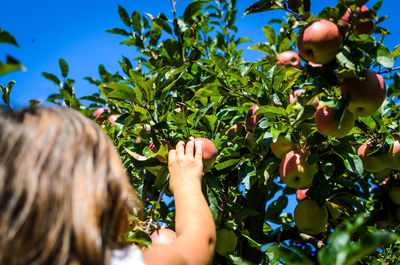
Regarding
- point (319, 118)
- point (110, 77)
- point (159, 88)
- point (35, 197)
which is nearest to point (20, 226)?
point (35, 197)

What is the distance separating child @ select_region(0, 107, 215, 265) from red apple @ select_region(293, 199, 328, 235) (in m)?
1.03

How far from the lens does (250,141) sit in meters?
1.97

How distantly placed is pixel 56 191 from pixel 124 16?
2.16 meters

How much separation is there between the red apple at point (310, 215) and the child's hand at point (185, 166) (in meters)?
0.78

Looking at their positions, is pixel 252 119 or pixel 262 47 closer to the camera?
pixel 252 119

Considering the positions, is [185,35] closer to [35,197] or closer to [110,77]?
[110,77]

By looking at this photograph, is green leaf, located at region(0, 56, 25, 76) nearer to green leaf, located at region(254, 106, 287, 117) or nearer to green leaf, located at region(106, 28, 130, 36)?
green leaf, located at region(254, 106, 287, 117)

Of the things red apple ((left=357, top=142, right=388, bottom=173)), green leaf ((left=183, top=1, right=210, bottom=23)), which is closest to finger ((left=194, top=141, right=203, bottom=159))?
red apple ((left=357, top=142, right=388, bottom=173))

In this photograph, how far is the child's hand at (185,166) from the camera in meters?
1.33

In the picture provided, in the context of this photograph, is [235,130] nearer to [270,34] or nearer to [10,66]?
[270,34]

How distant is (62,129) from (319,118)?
1.03 m

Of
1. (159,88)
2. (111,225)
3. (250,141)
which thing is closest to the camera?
(111,225)

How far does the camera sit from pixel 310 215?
1995 mm

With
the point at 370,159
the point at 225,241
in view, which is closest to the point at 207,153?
the point at 225,241
